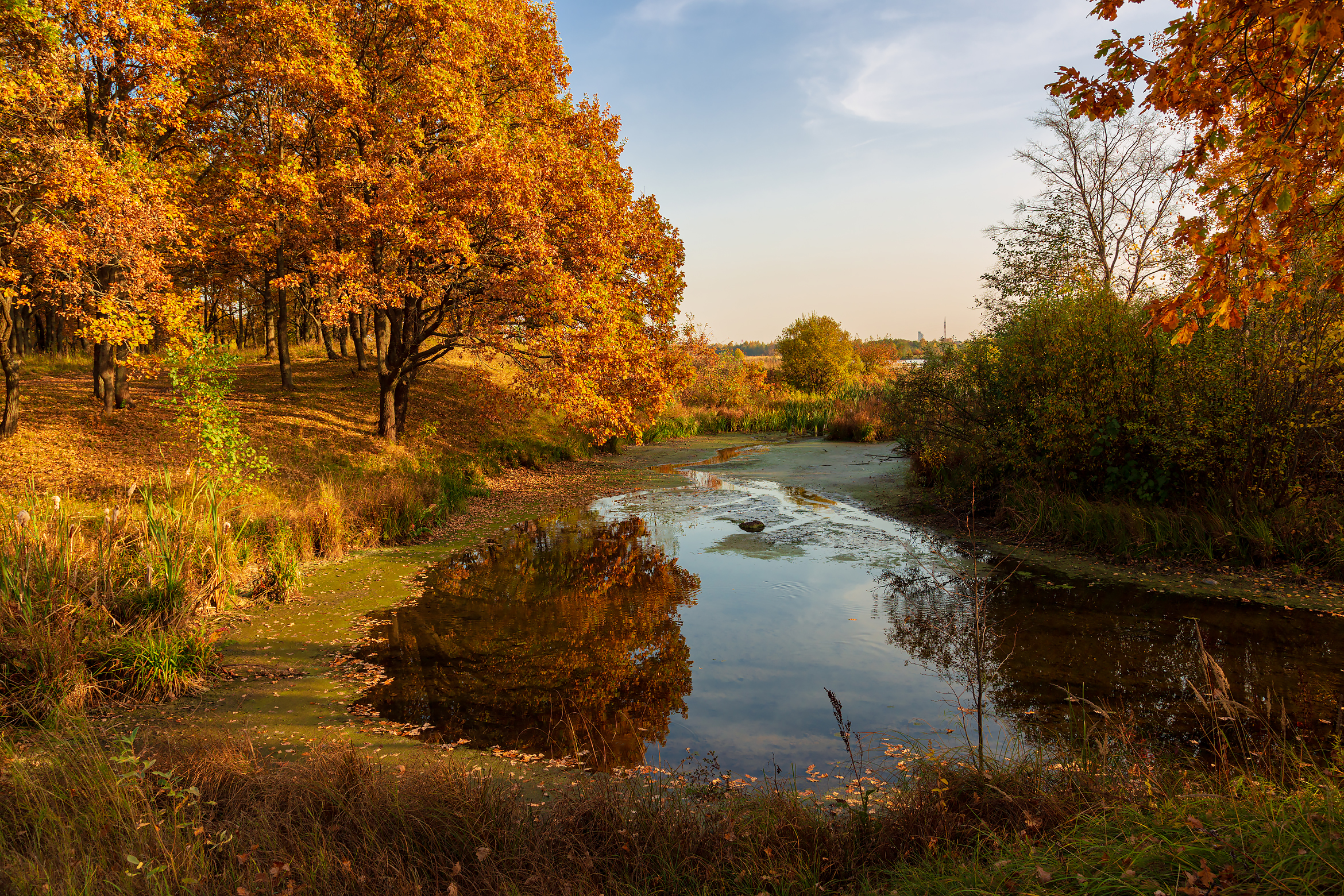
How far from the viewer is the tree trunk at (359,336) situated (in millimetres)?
18875

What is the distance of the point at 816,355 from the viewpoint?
126 ft

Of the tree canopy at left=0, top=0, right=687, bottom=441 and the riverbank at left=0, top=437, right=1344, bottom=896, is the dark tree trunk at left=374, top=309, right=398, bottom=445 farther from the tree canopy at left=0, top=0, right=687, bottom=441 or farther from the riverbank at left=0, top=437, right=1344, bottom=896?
the riverbank at left=0, top=437, right=1344, bottom=896

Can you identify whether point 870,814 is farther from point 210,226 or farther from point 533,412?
point 533,412

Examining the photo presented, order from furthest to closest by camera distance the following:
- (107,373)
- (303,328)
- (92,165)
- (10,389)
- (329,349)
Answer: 1. (303,328)
2. (329,349)
3. (107,373)
4. (10,389)
5. (92,165)

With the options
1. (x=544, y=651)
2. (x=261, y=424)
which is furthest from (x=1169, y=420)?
(x=261, y=424)

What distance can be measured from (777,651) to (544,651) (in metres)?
2.32

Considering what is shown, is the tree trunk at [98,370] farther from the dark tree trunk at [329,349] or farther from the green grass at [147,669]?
the green grass at [147,669]

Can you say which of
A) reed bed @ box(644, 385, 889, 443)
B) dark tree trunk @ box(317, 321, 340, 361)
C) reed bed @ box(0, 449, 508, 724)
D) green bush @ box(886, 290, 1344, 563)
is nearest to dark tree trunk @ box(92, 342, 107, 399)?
reed bed @ box(0, 449, 508, 724)

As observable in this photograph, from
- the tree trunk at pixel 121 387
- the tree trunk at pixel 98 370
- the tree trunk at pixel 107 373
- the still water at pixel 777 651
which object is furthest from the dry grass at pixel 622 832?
the tree trunk at pixel 98 370

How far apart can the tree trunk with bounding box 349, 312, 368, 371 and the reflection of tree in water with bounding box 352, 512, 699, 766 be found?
11758 mm

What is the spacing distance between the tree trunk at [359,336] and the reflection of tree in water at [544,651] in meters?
11.8

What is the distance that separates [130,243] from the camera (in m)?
10.8

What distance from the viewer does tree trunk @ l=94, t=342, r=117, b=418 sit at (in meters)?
14.1

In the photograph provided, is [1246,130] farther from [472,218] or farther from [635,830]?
[472,218]
